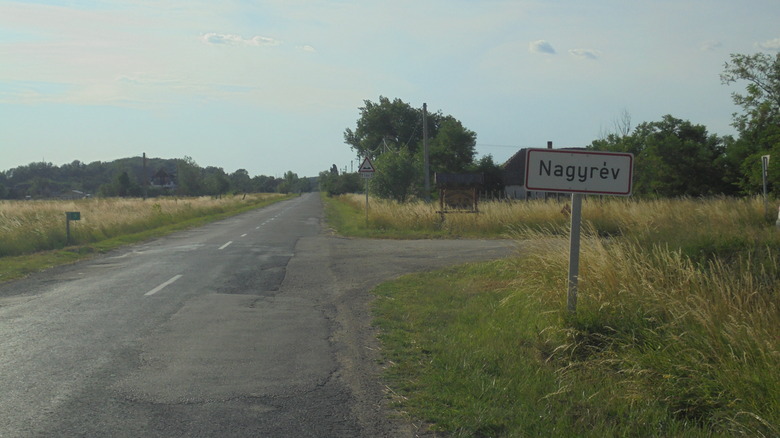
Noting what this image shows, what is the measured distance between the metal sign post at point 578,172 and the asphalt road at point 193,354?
2586 mm

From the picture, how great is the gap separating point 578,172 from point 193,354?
4466 millimetres

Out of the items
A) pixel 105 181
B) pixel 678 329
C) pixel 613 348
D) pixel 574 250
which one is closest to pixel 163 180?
pixel 105 181

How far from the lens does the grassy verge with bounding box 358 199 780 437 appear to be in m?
4.75

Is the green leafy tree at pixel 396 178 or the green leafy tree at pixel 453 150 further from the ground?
the green leafy tree at pixel 453 150

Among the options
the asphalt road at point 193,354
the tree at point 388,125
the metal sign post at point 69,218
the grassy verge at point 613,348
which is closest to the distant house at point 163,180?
the tree at point 388,125

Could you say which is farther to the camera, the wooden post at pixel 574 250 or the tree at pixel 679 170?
the tree at pixel 679 170

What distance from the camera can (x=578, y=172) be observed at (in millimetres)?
6590

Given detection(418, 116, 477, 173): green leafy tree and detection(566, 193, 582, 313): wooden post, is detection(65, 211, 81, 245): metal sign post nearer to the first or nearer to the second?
detection(566, 193, 582, 313): wooden post

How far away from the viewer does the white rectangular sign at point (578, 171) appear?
6.52m

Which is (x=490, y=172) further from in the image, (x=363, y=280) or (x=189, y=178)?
(x=189, y=178)

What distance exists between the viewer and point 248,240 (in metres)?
21.9

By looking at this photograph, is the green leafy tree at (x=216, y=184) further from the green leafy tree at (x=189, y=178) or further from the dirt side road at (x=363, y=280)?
the dirt side road at (x=363, y=280)

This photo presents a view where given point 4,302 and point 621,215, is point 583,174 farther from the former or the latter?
point 621,215

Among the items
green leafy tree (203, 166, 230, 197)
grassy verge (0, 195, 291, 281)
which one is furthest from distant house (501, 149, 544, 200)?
green leafy tree (203, 166, 230, 197)
